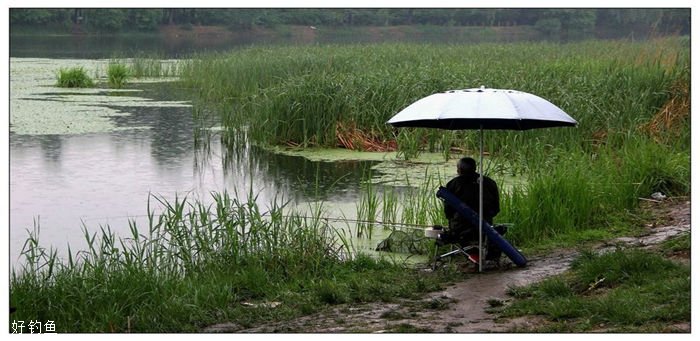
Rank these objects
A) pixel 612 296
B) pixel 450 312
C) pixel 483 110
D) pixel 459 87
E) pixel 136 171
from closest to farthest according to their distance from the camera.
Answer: pixel 612 296
pixel 450 312
pixel 483 110
pixel 136 171
pixel 459 87

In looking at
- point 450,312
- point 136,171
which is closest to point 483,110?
point 450,312

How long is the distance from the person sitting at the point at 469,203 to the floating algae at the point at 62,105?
8872 mm

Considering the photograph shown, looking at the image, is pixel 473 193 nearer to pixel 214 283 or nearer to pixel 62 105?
pixel 214 283

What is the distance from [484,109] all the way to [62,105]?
12.2 m

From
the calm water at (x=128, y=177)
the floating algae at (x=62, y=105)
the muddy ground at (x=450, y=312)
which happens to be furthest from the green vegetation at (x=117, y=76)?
the muddy ground at (x=450, y=312)

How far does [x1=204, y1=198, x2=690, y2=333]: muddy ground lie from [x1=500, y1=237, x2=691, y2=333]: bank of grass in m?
0.11

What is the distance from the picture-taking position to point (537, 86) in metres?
11.6

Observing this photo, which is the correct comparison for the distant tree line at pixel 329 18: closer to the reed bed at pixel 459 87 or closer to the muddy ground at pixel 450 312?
the reed bed at pixel 459 87

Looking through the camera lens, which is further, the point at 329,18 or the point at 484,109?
the point at 329,18

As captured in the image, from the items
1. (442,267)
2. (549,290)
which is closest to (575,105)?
(442,267)

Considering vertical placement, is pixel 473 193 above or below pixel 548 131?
below

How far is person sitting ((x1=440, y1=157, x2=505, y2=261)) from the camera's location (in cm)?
589

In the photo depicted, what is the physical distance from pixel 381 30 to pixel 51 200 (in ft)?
119

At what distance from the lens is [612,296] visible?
15.2 feet
